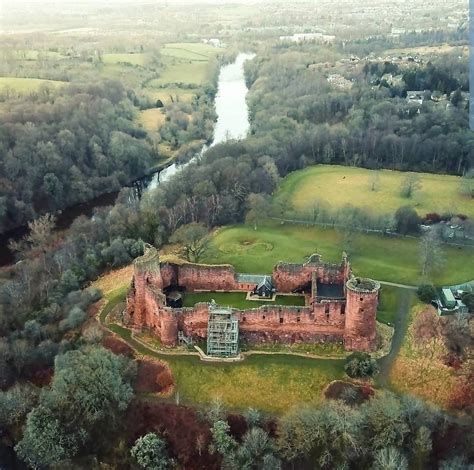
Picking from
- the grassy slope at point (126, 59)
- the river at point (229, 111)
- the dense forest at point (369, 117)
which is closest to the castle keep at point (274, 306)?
the dense forest at point (369, 117)

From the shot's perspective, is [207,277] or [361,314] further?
[207,277]

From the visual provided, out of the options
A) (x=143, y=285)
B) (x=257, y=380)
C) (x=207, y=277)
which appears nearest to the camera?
(x=257, y=380)

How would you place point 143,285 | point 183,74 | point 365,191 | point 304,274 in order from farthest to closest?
1. point 183,74
2. point 365,191
3. point 304,274
4. point 143,285

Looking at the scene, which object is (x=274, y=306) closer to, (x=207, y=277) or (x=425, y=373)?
(x=207, y=277)

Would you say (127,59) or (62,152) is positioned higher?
(127,59)

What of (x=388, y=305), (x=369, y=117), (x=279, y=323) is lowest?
(x=388, y=305)

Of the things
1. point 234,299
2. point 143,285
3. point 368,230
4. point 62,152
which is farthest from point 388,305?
point 62,152

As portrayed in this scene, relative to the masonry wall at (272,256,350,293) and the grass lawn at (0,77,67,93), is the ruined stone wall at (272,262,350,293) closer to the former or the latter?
the masonry wall at (272,256,350,293)

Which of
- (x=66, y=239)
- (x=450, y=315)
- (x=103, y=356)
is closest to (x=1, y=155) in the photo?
(x=66, y=239)
